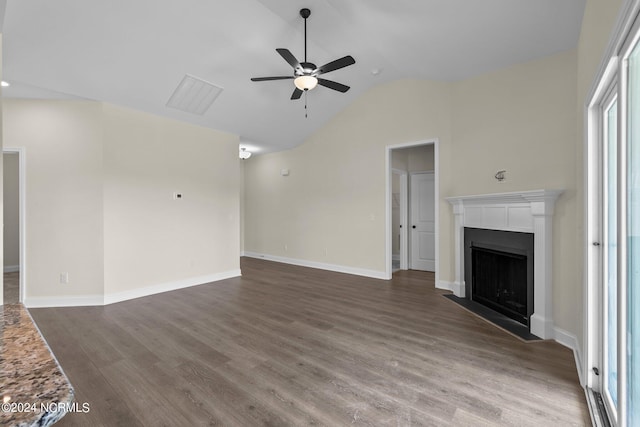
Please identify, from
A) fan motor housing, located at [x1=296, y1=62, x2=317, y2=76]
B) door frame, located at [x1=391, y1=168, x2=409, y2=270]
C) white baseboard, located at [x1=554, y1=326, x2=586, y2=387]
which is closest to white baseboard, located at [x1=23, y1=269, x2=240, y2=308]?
fan motor housing, located at [x1=296, y1=62, x2=317, y2=76]

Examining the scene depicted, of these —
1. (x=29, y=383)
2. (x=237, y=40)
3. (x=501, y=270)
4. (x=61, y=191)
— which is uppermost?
(x=237, y=40)

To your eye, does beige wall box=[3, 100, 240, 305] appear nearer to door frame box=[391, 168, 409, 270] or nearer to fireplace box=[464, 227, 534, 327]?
door frame box=[391, 168, 409, 270]

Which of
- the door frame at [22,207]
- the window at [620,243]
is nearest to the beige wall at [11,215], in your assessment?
the door frame at [22,207]

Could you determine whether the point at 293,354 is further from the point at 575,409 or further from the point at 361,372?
the point at 575,409

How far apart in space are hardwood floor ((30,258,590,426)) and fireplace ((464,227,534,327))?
0.41m

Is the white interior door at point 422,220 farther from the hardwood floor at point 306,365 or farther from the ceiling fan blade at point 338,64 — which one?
the ceiling fan blade at point 338,64

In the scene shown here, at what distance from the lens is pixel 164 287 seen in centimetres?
488

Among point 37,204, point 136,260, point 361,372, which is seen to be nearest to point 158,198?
point 136,260

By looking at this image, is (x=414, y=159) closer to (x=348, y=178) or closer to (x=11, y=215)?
(x=348, y=178)

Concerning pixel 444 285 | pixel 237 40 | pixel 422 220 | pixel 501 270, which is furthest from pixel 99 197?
pixel 422 220

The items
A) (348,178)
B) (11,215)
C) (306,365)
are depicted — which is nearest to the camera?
(306,365)

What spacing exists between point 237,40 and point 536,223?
4.06 m

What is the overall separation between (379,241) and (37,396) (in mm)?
5271

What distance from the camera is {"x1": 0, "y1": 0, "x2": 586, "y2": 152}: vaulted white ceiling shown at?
2949 mm
